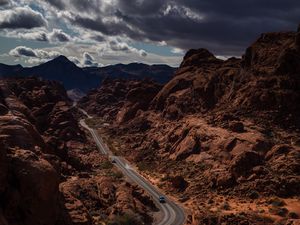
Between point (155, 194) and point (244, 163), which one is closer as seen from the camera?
point (244, 163)

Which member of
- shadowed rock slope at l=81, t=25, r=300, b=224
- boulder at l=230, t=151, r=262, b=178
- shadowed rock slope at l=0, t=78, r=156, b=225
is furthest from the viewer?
boulder at l=230, t=151, r=262, b=178

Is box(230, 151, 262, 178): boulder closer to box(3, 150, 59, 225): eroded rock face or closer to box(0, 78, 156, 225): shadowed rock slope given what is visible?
box(0, 78, 156, 225): shadowed rock slope

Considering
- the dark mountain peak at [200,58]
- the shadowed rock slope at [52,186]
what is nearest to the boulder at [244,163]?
the shadowed rock slope at [52,186]

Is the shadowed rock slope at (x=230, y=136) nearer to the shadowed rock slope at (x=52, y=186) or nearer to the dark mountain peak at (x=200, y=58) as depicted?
the dark mountain peak at (x=200, y=58)

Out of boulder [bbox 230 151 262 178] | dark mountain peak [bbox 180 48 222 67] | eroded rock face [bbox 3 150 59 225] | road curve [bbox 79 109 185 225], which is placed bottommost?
road curve [bbox 79 109 185 225]

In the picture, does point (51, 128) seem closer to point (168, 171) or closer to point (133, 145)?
point (133, 145)

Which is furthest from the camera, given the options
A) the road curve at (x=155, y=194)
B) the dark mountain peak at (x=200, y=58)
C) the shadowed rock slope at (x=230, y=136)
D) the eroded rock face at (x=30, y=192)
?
the dark mountain peak at (x=200, y=58)

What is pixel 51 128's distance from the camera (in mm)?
131250

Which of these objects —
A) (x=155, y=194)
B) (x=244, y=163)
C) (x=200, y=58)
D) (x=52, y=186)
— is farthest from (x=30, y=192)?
(x=200, y=58)

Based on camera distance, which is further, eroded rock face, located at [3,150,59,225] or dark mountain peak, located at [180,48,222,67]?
dark mountain peak, located at [180,48,222,67]

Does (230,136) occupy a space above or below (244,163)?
above

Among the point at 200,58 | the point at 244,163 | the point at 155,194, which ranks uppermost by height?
the point at 200,58

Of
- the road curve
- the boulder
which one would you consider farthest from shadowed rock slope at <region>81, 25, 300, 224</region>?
the road curve

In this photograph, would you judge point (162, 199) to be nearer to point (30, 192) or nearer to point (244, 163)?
point (244, 163)
